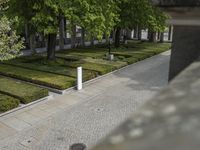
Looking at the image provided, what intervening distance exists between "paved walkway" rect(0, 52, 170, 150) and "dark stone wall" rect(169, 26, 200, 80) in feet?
13.7

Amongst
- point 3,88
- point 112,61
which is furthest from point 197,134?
point 112,61

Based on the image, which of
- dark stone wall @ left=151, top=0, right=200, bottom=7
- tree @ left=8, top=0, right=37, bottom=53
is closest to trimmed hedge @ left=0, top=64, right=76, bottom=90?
tree @ left=8, top=0, right=37, bottom=53

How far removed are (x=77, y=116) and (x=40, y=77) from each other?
6353mm

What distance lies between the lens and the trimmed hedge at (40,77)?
17188 millimetres

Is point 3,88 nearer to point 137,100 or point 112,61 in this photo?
point 137,100

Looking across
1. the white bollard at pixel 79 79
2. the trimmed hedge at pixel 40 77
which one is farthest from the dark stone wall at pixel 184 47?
the trimmed hedge at pixel 40 77

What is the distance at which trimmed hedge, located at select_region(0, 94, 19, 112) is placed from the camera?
13.1 metres

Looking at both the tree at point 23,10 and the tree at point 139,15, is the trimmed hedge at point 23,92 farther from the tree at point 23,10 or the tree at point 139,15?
the tree at point 139,15

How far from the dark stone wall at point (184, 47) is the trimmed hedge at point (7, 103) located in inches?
407

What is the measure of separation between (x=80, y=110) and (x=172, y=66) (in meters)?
9.83

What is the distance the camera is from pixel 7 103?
43.4ft

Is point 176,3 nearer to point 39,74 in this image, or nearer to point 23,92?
point 23,92

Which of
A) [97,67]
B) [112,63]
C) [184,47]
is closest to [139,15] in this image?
[112,63]

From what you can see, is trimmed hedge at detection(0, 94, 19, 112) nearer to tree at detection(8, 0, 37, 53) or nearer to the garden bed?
the garden bed
